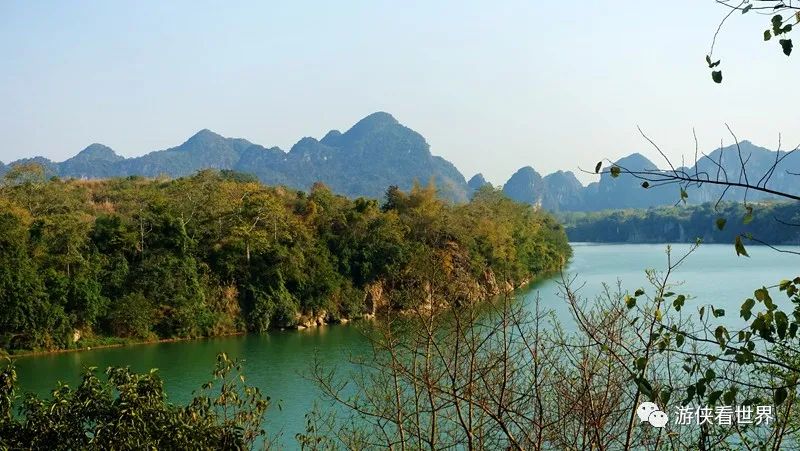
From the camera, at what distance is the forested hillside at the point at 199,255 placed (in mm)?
12469

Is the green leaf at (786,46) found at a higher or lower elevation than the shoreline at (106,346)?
higher

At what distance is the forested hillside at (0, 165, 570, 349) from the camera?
40.9ft

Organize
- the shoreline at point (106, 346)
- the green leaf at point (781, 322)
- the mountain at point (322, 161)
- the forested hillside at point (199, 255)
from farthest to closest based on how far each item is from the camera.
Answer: the mountain at point (322, 161)
the forested hillside at point (199, 255)
the shoreline at point (106, 346)
the green leaf at point (781, 322)

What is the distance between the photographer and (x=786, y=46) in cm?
117

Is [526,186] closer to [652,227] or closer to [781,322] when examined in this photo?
[652,227]

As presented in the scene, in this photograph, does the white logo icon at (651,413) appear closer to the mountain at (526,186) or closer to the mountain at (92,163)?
the mountain at (92,163)

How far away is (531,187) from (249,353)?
84435mm

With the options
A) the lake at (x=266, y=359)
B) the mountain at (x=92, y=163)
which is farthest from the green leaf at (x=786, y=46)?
the mountain at (x=92, y=163)

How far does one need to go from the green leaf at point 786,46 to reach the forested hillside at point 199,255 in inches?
375

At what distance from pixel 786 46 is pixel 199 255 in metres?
14.7

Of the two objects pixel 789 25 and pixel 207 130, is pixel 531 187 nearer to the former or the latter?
pixel 207 130

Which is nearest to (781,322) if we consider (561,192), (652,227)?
(652,227)

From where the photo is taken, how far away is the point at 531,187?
94.4 metres

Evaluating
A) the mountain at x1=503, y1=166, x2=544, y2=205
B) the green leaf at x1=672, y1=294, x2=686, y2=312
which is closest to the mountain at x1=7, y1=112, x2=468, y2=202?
the mountain at x1=503, y1=166, x2=544, y2=205
